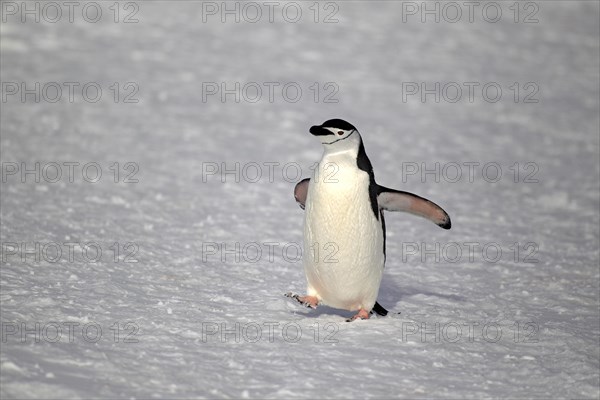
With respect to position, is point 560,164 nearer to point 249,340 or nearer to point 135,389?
point 249,340

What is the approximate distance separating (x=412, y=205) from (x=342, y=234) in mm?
429

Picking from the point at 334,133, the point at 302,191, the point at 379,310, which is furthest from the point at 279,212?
the point at 334,133

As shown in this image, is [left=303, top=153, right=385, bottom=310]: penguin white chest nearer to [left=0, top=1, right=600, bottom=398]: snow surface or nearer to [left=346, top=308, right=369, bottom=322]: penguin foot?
[left=346, top=308, right=369, bottom=322]: penguin foot

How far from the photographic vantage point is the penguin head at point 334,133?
4527mm

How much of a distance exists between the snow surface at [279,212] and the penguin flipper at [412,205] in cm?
60

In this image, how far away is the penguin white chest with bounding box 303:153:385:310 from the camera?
4.64 meters

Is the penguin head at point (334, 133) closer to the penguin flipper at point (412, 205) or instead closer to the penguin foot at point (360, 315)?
the penguin flipper at point (412, 205)

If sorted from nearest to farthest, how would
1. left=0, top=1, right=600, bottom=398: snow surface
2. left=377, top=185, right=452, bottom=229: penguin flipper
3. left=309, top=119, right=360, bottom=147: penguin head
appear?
left=0, top=1, right=600, bottom=398: snow surface < left=309, top=119, right=360, bottom=147: penguin head < left=377, top=185, right=452, bottom=229: penguin flipper

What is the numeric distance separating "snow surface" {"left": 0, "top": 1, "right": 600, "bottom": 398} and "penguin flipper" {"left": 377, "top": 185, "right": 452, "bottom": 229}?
1.96 feet

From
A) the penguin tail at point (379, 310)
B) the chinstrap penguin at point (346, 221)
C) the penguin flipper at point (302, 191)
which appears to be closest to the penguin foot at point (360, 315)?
the chinstrap penguin at point (346, 221)

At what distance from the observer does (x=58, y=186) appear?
7609 mm

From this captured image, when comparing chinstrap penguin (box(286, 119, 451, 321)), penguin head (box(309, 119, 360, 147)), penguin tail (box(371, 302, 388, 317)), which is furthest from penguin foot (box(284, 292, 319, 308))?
penguin head (box(309, 119, 360, 147))

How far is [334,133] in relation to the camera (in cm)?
455

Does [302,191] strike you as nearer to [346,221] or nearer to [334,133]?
[346,221]
